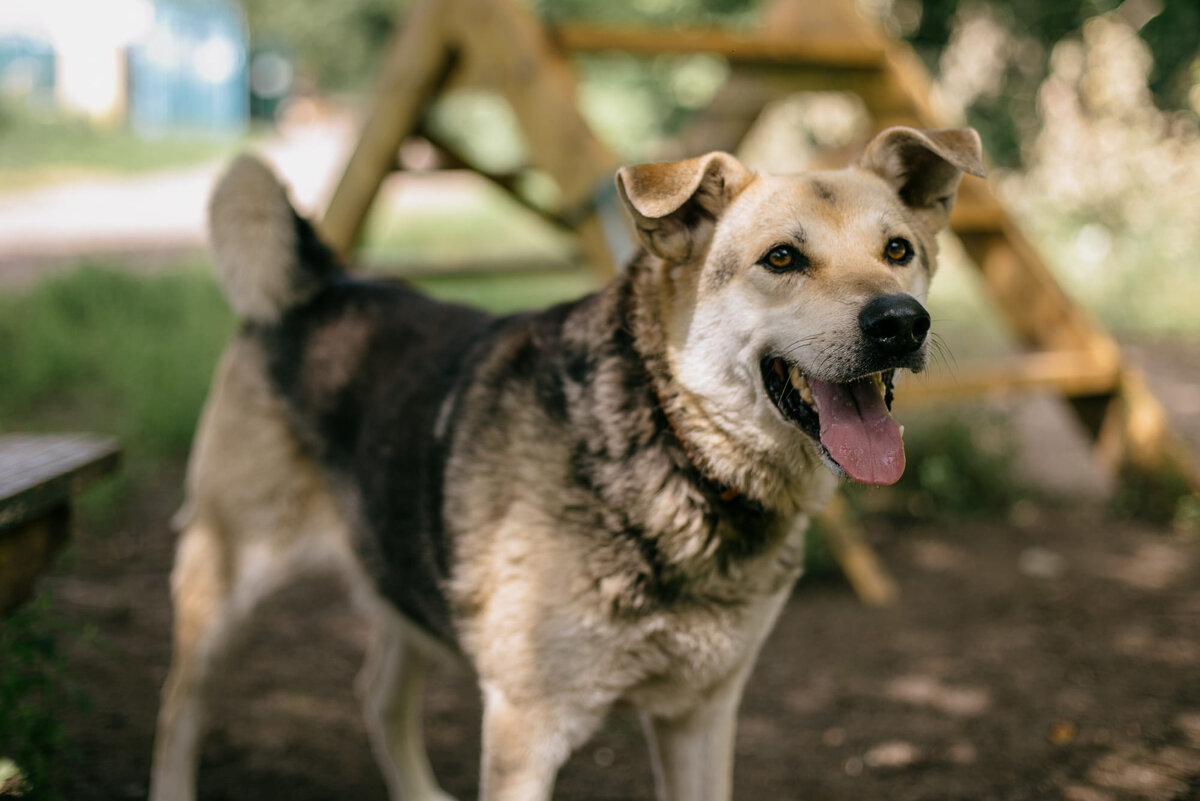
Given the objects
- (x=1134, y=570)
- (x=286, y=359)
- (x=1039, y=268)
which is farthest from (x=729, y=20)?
(x=286, y=359)

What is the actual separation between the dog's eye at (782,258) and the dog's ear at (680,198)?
16cm

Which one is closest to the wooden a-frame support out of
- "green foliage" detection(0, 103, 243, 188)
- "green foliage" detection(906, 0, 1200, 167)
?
"green foliage" detection(906, 0, 1200, 167)

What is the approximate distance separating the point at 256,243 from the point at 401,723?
1.46 m

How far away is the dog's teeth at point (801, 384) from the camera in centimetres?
194

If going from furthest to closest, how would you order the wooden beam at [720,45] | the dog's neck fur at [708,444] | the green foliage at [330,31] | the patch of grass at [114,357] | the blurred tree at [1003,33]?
the green foliage at [330,31] < the patch of grass at [114,357] < the blurred tree at [1003,33] < the wooden beam at [720,45] < the dog's neck fur at [708,444]

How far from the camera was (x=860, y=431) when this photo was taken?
1.91 metres

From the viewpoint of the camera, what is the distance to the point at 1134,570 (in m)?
4.09

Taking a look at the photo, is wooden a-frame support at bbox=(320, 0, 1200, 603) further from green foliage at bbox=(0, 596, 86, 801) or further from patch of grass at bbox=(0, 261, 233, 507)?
green foliage at bbox=(0, 596, 86, 801)

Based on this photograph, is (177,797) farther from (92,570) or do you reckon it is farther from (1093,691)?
(1093,691)

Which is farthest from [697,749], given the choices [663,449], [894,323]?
[894,323]

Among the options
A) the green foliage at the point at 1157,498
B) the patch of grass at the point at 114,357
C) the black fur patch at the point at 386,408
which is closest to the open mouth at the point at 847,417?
Answer: the black fur patch at the point at 386,408

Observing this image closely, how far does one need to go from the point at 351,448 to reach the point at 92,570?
2.24 meters

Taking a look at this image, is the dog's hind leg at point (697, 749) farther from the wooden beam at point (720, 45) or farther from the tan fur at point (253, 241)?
the wooden beam at point (720, 45)

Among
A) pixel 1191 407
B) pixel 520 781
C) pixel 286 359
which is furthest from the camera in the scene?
pixel 1191 407
